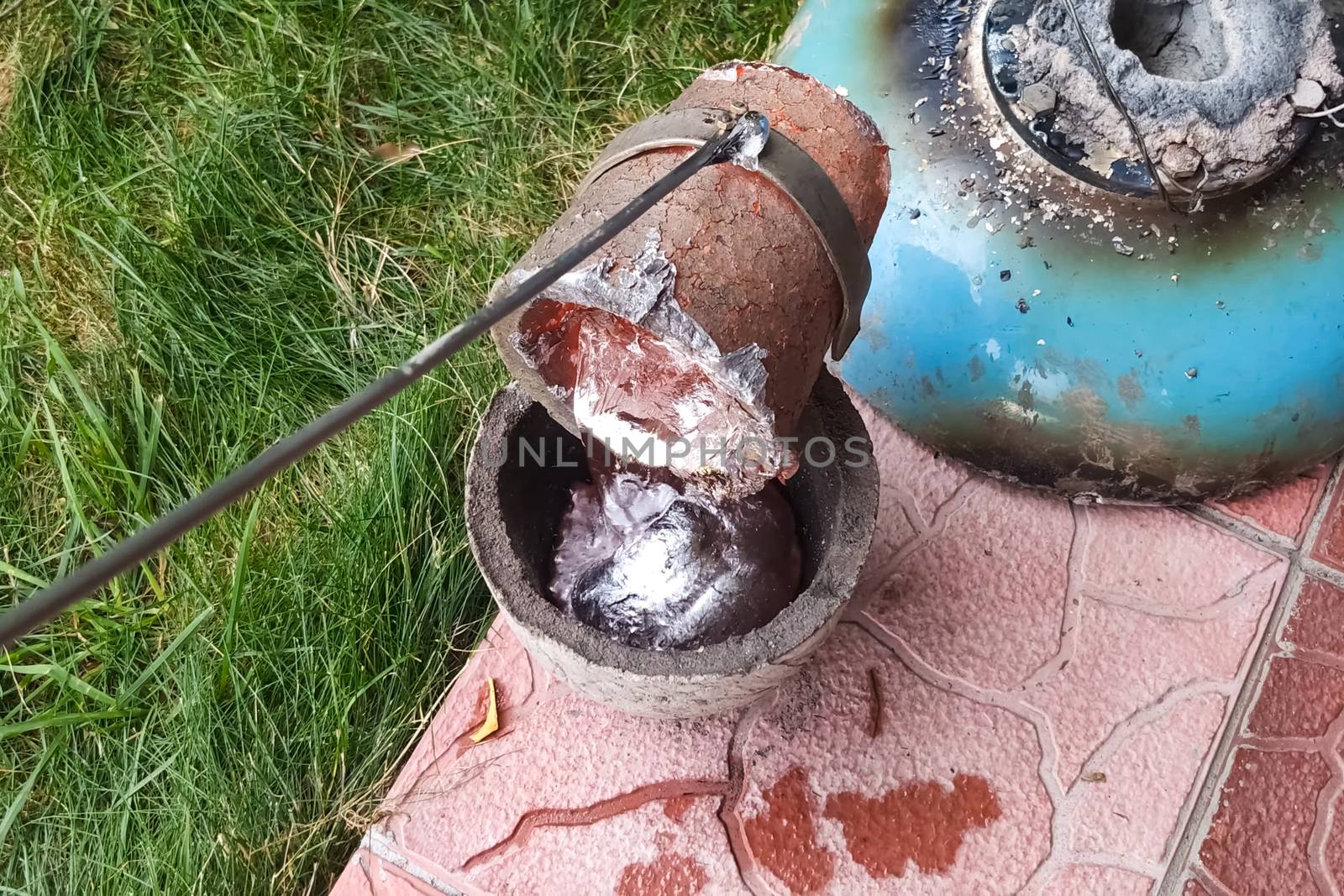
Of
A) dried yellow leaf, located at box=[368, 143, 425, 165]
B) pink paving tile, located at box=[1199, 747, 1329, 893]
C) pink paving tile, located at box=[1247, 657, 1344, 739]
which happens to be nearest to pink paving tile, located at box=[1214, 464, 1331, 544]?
pink paving tile, located at box=[1247, 657, 1344, 739]

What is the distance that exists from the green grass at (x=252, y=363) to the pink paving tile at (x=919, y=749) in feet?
0.80

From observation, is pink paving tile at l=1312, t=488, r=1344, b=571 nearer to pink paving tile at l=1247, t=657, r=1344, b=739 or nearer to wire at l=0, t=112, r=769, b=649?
pink paving tile at l=1247, t=657, r=1344, b=739

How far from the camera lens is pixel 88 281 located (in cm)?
240

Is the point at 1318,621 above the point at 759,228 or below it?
below

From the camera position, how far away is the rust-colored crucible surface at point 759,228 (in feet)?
3.37

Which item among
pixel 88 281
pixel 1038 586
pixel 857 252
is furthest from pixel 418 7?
pixel 1038 586

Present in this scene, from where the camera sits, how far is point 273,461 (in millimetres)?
627

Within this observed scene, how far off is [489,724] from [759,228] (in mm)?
1233

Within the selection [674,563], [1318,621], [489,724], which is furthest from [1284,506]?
[489,724]

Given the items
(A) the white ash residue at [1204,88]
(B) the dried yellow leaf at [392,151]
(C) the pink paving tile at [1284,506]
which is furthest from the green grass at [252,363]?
(C) the pink paving tile at [1284,506]

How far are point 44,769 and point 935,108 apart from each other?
2.24 m

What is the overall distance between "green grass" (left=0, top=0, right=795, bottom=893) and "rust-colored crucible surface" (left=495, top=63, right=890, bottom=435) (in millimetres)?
1008

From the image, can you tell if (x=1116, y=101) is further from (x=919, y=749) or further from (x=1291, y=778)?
(x=1291, y=778)

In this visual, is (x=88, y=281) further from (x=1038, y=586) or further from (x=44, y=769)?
(x=1038, y=586)
